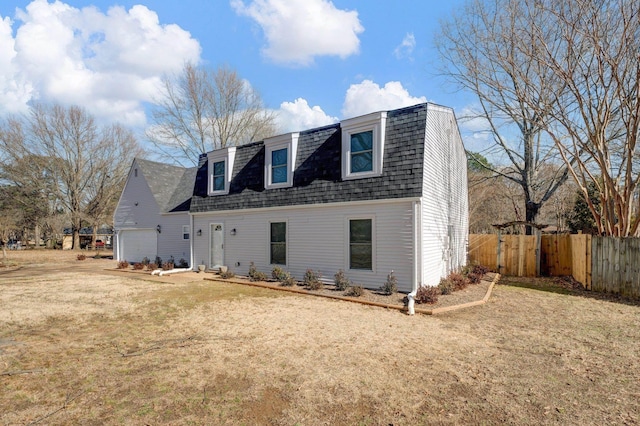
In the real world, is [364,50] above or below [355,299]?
above

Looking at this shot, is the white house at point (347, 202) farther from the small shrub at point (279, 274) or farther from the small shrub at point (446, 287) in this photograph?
the small shrub at point (446, 287)

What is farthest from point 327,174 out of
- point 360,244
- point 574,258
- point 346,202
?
point 574,258

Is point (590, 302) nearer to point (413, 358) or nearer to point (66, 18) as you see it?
point (413, 358)

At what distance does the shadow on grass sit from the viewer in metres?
9.20

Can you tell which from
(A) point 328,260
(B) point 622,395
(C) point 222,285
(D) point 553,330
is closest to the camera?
(B) point 622,395

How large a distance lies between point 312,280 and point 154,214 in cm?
1226

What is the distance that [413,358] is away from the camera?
4.78 meters

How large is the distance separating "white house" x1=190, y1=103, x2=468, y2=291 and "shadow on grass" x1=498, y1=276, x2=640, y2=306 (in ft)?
7.11

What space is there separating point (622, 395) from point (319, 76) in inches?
544

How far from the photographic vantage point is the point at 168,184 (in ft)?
64.5

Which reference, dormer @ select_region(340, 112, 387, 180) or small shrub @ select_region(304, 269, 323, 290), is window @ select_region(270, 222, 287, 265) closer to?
small shrub @ select_region(304, 269, 323, 290)

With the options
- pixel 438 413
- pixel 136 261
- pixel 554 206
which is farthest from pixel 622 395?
pixel 554 206

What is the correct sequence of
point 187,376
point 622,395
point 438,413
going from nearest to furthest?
point 438,413 → point 622,395 → point 187,376

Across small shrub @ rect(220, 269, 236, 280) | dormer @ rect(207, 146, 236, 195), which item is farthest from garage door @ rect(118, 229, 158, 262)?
small shrub @ rect(220, 269, 236, 280)
